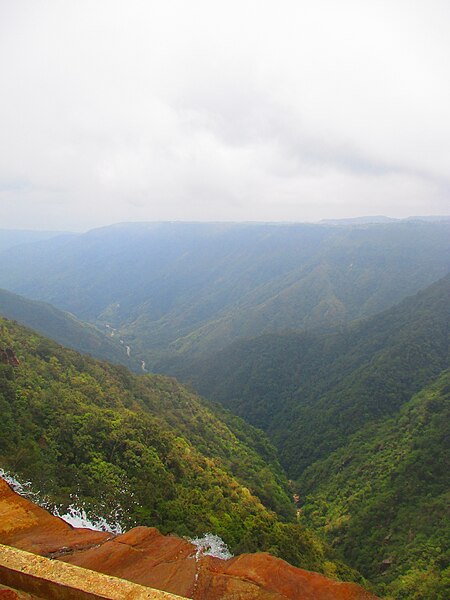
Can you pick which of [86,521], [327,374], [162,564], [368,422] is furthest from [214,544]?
[327,374]

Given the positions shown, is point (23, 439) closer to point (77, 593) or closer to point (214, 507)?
point (214, 507)

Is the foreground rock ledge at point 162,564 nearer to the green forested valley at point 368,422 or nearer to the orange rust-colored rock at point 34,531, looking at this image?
the orange rust-colored rock at point 34,531

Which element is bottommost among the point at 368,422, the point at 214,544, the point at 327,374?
the point at 368,422

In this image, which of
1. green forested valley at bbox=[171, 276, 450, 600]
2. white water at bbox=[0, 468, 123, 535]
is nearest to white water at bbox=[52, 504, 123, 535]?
white water at bbox=[0, 468, 123, 535]

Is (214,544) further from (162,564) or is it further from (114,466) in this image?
(162,564)

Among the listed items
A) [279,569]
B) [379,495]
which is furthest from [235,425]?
[279,569]

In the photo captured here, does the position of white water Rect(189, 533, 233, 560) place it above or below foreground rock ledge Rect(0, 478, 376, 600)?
below

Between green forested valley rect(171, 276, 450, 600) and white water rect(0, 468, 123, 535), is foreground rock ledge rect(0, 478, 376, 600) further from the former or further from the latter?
green forested valley rect(171, 276, 450, 600)
